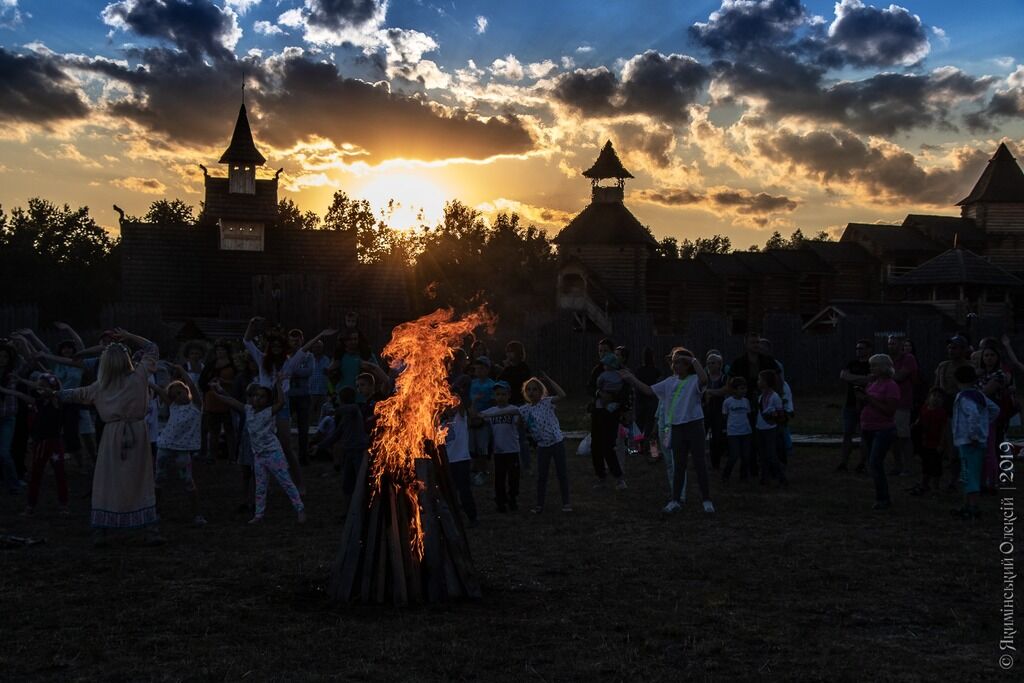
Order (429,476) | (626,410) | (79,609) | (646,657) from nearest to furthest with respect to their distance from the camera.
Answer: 1. (646,657)
2. (79,609)
3. (429,476)
4. (626,410)

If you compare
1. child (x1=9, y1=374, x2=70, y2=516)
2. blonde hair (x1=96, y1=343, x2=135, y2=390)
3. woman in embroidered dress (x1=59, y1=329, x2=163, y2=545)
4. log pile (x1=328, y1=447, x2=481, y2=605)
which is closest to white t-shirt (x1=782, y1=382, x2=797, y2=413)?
log pile (x1=328, y1=447, x2=481, y2=605)

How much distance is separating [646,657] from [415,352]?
310cm

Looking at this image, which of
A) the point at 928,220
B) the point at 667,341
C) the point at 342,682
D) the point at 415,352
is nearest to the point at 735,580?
the point at 415,352

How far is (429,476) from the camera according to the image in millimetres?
7758

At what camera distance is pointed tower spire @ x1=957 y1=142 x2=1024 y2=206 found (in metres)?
62.0

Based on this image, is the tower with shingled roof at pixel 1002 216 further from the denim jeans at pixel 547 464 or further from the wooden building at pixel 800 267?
the denim jeans at pixel 547 464

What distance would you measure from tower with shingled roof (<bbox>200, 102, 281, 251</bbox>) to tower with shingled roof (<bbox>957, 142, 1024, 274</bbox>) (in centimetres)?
4417

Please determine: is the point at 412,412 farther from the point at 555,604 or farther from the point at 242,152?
the point at 242,152

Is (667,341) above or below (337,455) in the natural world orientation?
above

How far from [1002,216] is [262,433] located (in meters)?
62.2

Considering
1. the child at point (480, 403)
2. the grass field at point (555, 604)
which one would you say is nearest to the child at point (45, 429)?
the grass field at point (555, 604)

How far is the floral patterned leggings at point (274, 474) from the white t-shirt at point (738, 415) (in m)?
5.91

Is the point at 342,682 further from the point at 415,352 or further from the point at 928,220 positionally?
the point at 928,220

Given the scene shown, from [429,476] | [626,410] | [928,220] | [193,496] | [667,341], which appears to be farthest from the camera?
[928,220]
